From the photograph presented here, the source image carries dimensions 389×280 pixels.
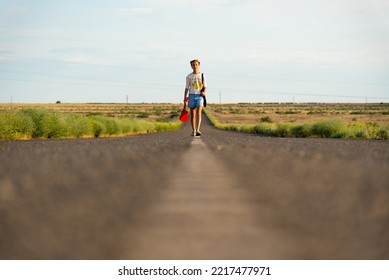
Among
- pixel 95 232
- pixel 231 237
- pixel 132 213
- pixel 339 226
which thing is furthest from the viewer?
pixel 132 213

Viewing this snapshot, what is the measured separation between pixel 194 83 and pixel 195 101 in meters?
0.52

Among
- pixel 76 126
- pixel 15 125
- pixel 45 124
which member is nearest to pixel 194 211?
pixel 15 125

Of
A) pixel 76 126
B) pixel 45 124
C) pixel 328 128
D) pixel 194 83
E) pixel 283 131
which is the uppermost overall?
pixel 194 83

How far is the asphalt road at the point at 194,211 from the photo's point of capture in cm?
325

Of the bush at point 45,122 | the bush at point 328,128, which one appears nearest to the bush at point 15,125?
the bush at point 45,122

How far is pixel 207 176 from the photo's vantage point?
677 cm

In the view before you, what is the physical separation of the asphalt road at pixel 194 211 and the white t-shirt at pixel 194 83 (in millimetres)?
6284

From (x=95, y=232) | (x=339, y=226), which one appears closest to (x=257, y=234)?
(x=339, y=226)

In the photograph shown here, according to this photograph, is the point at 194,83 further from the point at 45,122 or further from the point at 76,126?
the point at 76,126

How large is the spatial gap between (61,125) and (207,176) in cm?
2263

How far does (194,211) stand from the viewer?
4.35 m

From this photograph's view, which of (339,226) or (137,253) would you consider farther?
(339,226)

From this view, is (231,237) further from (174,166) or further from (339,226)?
(174,166)
